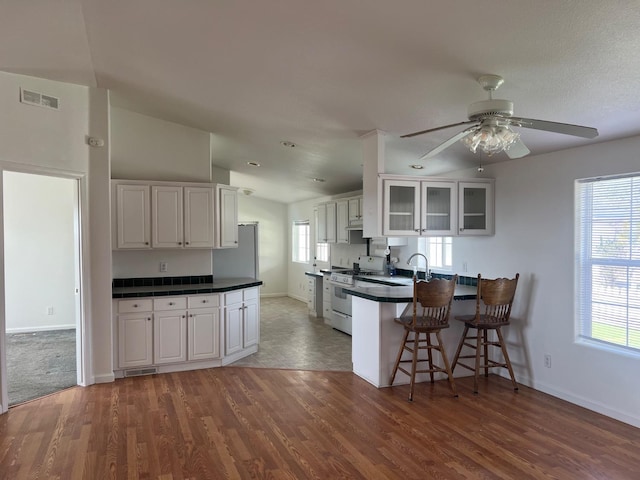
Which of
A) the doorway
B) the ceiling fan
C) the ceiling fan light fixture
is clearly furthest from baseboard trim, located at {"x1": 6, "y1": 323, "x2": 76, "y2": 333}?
the ceiling fan light fixture

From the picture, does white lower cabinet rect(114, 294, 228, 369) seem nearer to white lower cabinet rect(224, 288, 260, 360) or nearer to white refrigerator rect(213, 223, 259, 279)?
white lower cabinet rect(224, 288, 260, 360)

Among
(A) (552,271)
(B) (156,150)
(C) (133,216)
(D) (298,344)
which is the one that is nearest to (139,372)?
(C) (133,216)

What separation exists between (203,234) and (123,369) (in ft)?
5.52

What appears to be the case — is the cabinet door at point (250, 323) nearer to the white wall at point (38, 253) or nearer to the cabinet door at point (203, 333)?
the cabinet door at point (203, 333)

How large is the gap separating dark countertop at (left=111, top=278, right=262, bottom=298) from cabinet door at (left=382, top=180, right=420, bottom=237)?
194 centimetres

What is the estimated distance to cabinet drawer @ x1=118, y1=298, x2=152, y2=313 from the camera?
4.45 metres

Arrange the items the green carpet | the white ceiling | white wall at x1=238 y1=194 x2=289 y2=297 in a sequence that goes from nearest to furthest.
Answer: the white ceiling, the green carpet, white wall at x1=238 y1=194 x2=289 y2=297

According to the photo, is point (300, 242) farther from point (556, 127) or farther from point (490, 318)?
point (556, 127)

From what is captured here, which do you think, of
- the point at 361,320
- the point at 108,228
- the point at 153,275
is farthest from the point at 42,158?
the point at 361,320

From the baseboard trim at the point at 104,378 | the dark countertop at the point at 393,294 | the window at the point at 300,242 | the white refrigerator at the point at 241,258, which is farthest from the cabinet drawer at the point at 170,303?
the window at the point at 300,242

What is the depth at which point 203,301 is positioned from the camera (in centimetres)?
474

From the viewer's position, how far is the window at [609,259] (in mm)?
3436

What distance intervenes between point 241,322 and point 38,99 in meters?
3.03

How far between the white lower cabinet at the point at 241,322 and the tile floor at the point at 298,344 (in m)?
0.15
